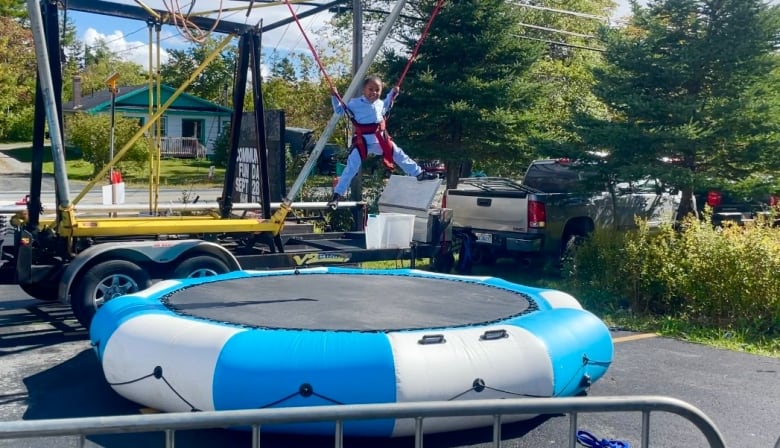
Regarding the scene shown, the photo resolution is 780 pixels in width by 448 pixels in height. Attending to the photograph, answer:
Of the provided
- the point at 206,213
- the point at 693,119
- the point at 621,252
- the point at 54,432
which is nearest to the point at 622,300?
the point at 621,252

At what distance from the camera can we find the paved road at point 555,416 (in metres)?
4.66

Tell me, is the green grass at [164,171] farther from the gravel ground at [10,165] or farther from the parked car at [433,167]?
the parked car at [433,167]

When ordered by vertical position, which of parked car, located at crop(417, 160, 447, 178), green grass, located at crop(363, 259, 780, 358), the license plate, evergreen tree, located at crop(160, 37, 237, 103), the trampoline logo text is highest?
evergreen tree, located at crop(160, 37, 237, 103)

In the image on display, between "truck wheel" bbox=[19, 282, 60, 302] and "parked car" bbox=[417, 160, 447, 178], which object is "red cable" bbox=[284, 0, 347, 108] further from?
"parked car" bbox=[417, 160, 447, 178]

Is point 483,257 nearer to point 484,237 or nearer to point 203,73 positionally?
point 484,237

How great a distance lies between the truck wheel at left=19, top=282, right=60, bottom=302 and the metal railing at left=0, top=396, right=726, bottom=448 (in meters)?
5.17

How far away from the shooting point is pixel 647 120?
10.4 metres

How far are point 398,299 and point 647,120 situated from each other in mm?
5640

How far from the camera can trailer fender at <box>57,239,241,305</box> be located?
22.6 ft

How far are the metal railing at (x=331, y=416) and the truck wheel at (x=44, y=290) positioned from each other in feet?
17.0

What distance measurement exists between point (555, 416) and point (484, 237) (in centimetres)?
582

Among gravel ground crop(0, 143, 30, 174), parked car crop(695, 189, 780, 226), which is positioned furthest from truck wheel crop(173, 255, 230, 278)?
gravel ground crop(0, 143, 30, 174)

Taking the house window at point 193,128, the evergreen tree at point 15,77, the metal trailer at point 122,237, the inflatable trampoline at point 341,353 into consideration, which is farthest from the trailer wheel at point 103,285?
the house window at point 193,128

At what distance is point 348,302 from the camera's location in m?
6.11
